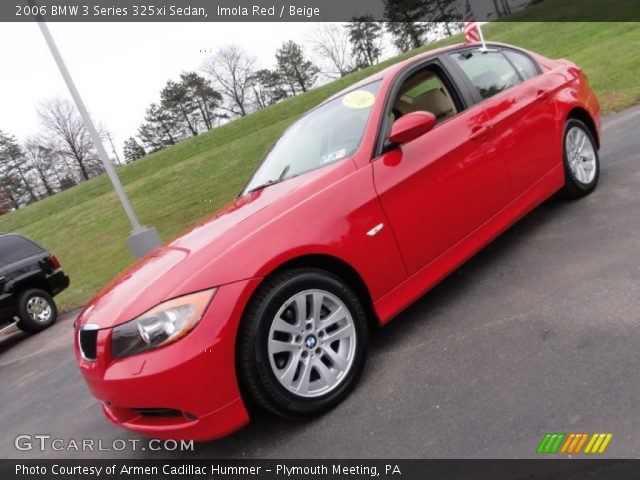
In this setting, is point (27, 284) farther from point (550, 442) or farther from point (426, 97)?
point (550, 442)

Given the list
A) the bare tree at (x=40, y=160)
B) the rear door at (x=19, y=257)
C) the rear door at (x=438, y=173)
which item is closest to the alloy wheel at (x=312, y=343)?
the rear door at (x=438, y=173)

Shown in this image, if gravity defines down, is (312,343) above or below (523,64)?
below

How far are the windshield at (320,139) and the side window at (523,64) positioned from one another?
153 cm

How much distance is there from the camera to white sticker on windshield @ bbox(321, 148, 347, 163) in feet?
10.4

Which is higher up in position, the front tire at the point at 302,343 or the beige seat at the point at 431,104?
the beige seat at the point at 431,104

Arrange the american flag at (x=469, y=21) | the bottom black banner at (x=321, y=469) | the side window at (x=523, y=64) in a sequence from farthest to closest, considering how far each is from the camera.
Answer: the american flag at (x=469, y=21)
the side window at (x=523, y=64)
the bottom black banner at (x=321, y=469)

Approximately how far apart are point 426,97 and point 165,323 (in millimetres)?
2510

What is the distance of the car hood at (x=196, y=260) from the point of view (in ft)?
7.86

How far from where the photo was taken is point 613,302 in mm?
2809

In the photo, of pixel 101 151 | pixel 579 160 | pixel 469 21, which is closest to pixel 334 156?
pixel 579 160

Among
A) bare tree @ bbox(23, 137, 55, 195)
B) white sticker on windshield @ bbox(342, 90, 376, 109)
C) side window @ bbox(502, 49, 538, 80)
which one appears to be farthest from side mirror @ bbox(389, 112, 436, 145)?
bare tree @ bbox(23, 137, 55, 195)

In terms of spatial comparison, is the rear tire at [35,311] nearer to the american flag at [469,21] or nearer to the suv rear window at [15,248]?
the suv rear window at [15,248]

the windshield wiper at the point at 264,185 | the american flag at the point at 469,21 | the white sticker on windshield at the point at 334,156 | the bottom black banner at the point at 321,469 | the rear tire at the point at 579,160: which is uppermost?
the american flag at the point at 469,21

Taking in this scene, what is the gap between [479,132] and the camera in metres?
3.49
